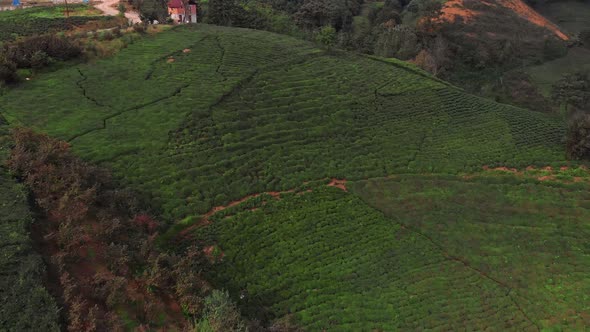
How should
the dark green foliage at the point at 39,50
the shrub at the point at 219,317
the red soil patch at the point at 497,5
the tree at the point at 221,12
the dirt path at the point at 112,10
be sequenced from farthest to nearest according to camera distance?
the red soil patch at the point at 497,5 < the tree at the point at 221,12 < the dirt path at the point at 112,10 < the dark green foliage at the point at 39,50 < the shrub at the point at 219,317

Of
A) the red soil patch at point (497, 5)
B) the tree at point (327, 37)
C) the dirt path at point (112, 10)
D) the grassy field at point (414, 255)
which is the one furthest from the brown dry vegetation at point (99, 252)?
the red soil patch at point (497, 5)

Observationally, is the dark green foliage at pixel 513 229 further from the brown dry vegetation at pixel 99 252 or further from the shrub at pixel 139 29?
the shrub at pixel 139 29

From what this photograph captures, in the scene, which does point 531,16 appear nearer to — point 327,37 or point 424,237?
point 327,37

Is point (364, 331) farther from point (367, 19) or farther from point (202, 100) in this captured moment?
point (367, 19)

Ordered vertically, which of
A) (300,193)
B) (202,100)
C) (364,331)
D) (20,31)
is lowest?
(364,331)

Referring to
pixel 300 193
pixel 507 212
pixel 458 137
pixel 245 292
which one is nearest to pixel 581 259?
pixel 507 212

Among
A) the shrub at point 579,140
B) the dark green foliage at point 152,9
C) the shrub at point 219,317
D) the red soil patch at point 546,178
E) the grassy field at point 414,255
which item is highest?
the dark green foliage at point 152,9
